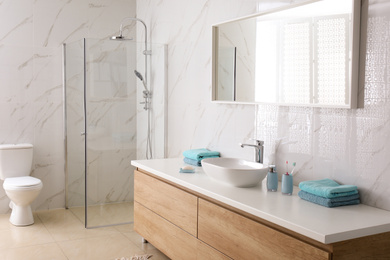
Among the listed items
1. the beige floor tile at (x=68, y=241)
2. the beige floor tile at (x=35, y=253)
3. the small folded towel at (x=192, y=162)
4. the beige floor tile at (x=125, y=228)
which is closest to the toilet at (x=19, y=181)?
the beige floor tile at (x=68, y=241)

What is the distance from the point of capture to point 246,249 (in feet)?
7.75

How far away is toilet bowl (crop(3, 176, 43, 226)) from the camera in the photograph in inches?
162

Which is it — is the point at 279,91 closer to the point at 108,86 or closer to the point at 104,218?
the point at 108,86

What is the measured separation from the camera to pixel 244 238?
2.38m

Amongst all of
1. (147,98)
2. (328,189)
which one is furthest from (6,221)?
(328,189)

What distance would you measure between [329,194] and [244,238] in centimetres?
51

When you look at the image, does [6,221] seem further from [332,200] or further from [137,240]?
[332,200]

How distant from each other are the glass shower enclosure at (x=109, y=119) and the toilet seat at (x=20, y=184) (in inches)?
16.8

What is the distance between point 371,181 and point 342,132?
0.32m

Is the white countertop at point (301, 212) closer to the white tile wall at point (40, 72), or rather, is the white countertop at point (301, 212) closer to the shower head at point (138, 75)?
the shower head at point (138, 75)

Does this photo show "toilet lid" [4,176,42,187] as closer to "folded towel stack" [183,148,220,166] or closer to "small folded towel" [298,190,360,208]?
"folded towel stack" [183,148,220,166]

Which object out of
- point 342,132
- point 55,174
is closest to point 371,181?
point 342,132

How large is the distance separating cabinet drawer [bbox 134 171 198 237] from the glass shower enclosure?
0.60m

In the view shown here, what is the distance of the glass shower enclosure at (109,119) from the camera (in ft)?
13.5
